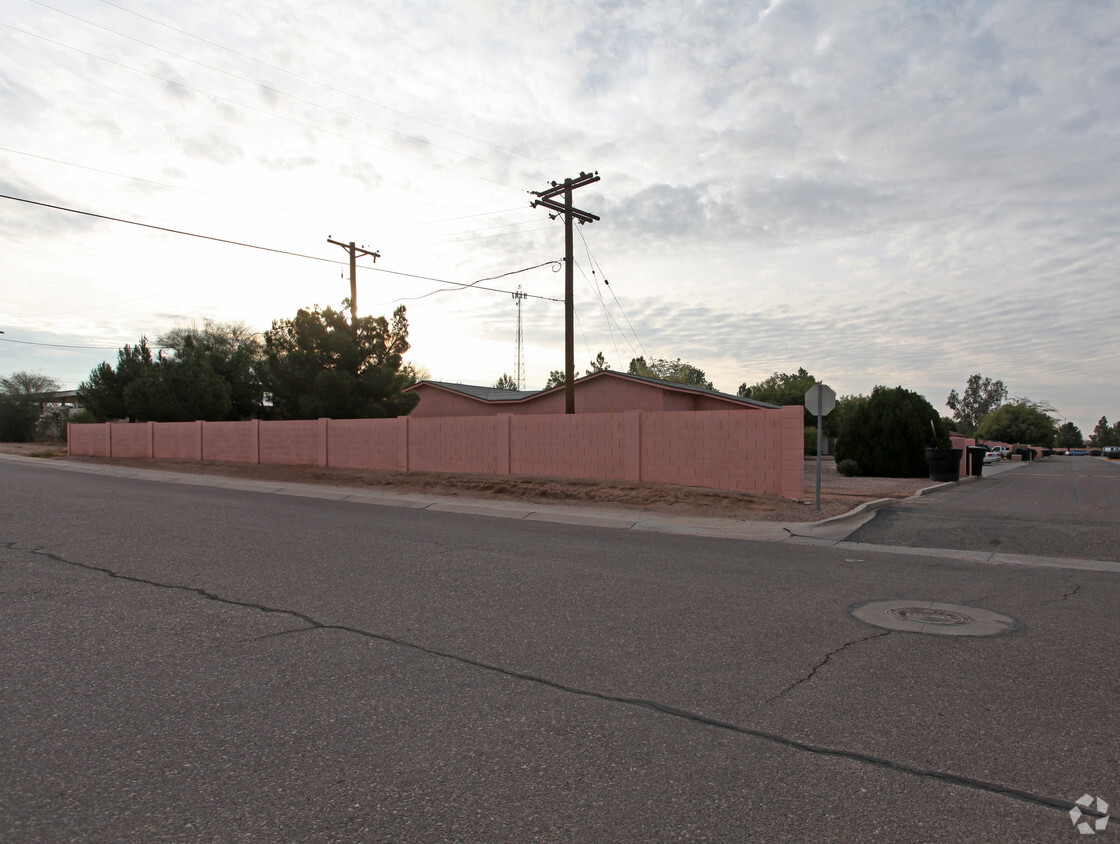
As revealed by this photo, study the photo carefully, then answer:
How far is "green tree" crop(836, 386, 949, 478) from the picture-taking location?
92.9 ft

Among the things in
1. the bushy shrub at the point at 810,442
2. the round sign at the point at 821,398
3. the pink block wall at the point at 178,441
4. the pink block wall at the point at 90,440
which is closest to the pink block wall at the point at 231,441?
the pink block wall at the point at 178,441

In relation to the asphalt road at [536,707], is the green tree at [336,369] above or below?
above

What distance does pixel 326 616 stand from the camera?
5910 mm

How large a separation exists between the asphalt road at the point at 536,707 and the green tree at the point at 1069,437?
18229 centimetres

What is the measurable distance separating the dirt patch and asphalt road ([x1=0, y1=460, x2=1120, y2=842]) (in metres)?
6.32

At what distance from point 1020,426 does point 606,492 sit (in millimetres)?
105464

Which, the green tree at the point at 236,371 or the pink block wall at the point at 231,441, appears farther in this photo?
the green tree at the point at 236,371

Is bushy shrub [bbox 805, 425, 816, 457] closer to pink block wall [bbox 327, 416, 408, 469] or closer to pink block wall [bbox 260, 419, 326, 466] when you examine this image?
pink block wall [bbox 327, 416, 408, 469]

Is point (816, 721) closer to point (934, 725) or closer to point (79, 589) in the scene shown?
point (934, 725)

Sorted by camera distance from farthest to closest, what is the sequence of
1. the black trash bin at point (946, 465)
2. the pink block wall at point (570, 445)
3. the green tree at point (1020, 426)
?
the green tree at point (1020, 426) < the black trash bin at point (946, 465) < the pink block wall at point (570, 445)

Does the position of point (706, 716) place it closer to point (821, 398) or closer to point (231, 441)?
point (821, 398)

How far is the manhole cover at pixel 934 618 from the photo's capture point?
18.5ft

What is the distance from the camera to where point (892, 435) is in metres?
28.5

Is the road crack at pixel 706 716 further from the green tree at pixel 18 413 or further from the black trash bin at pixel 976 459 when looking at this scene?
the green tree at pixel 18 413
